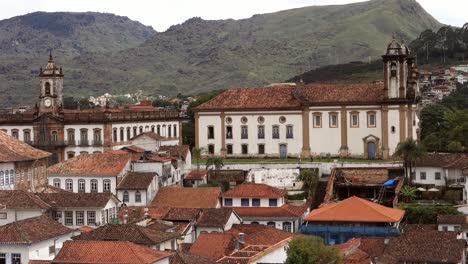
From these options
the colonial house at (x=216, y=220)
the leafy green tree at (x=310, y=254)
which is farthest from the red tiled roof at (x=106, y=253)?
the colonial house at (x=216, y=220)

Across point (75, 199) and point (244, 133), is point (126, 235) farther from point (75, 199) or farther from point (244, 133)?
point (244, 133)

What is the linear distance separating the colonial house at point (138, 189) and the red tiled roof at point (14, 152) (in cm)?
677

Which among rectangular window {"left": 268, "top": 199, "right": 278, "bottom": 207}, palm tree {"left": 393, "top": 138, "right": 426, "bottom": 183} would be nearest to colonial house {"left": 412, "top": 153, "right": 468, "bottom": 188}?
palm tree {"left": 393, "top": 138, "right": 426, "bottom": 183}

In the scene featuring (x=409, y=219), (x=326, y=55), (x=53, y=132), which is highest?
(x=326, y=55)

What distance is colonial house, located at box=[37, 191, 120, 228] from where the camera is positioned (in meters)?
45.2

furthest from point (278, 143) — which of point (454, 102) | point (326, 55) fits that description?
point (326, 55)

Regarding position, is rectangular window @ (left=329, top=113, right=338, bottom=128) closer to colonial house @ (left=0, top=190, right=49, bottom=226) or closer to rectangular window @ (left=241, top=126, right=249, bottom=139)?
rectangular window @ (left=241, top=126, right=249, bottom=139)

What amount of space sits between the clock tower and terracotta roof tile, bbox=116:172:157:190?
17647mm

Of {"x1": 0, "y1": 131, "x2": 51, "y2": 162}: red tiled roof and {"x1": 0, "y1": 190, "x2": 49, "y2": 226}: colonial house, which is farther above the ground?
{"x1": 0, "y1": 131, "x2": 51, "y2": 162}: red tiled roof

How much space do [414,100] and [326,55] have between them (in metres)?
133

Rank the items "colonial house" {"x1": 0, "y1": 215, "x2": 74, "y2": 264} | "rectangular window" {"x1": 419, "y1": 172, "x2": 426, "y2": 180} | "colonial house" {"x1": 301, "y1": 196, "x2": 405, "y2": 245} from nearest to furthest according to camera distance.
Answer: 1. "colonial house" {"x1": 0, "y1": 215, "x2": 74, "y2": 264}
2. "colonial house" {"x1": 301, "y1": 196, "x2": 405, "y2": 245}
3. "rectangular window" {"x1": 419, "y1": 172, "x2": 426, "y2": 180}

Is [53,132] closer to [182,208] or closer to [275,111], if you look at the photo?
[275,111]

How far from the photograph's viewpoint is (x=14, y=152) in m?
46.7

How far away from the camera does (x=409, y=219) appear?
A: 51.7 metres
